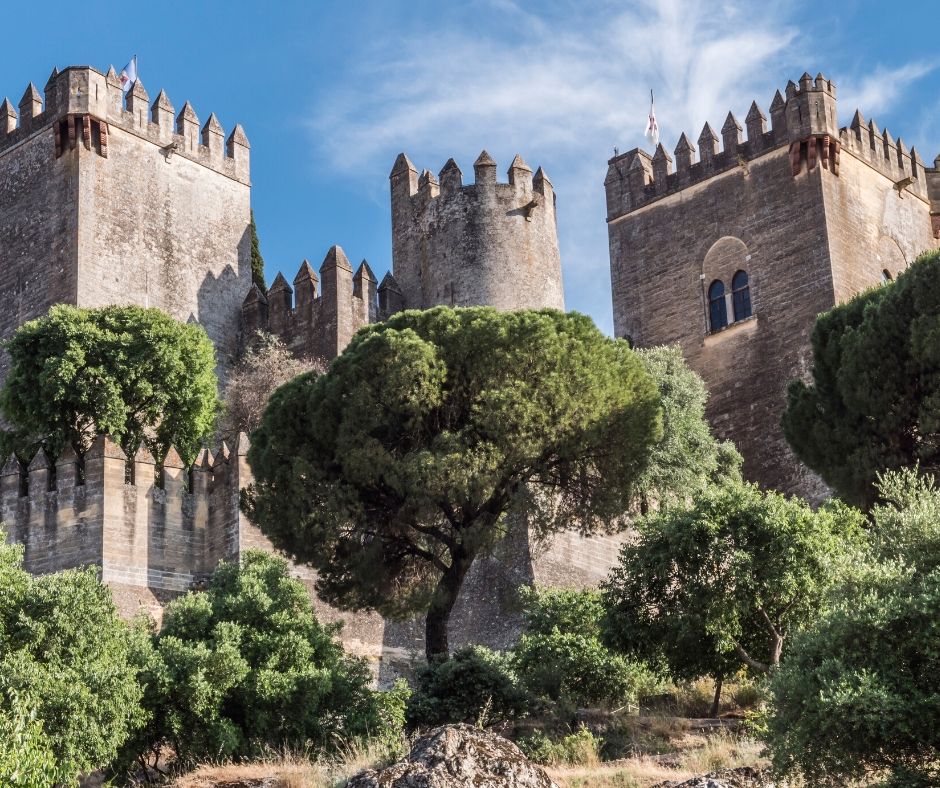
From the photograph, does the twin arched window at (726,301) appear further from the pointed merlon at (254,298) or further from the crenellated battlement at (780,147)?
the pointed merlon at (254,298)

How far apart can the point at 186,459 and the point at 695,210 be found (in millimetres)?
16181

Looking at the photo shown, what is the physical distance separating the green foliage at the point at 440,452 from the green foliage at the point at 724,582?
11.0 feet

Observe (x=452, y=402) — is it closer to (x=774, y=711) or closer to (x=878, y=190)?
(x=774, y=711)

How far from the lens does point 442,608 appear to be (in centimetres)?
2520

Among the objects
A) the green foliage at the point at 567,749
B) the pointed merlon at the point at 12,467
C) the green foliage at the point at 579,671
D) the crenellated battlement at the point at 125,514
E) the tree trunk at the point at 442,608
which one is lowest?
the green foliage at the point at 567,749

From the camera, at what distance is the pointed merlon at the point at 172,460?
3162 cm

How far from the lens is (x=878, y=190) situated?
4194 centimetres

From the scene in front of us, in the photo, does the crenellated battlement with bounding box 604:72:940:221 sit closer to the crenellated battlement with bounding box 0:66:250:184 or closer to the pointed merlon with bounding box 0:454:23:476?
the crenellated battlement with bounding box 0:66:250:184

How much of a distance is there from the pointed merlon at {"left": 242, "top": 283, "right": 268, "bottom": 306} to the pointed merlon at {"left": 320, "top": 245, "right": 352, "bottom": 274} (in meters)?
1.93

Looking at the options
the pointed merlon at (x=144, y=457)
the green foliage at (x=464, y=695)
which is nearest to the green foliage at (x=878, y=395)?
the green foliage at (x=464, y=695)

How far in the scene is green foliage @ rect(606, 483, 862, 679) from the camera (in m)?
22.1

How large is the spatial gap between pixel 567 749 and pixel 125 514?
12.2 m

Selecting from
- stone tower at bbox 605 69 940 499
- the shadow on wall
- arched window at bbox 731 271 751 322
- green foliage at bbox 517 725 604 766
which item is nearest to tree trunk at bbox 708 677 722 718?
green foliage at bbox 517 725 604 766

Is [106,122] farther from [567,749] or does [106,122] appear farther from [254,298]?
[567,749]
